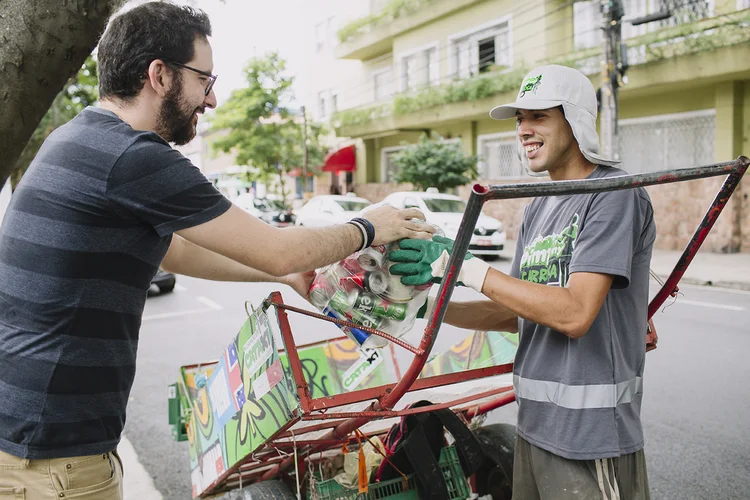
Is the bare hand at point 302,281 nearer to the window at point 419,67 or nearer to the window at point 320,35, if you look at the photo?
the window at point 419,67

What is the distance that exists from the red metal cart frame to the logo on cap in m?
0.51

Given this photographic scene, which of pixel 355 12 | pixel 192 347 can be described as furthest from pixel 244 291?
pixel 355 12

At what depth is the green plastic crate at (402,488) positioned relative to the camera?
2.51 meters

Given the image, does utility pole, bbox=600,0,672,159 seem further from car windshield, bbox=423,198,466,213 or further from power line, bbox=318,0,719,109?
car windshield, bbox=423,198,466,213

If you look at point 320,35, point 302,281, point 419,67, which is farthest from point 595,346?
point 320,35

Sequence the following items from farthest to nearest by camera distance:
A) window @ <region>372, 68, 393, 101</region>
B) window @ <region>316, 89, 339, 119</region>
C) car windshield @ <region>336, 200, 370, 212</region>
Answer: window @ <region>316, 89, 339, 119</region>, window @ <region>372, 68, 393, 101</region>, car windshield @ <region>336, 200, 370, 212</region>

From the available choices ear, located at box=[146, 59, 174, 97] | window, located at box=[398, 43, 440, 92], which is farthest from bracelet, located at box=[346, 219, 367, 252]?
A: window, located at box=[398, 43, 440, 92]

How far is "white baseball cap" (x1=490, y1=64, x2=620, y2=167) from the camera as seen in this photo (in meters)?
1.97

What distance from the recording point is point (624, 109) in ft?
53.9

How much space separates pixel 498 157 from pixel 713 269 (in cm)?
919

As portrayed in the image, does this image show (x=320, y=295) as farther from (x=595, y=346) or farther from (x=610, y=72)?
(x=610, y=72)

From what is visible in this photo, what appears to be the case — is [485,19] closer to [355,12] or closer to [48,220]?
[355,12]

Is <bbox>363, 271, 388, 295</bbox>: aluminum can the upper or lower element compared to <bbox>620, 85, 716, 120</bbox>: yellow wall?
lower

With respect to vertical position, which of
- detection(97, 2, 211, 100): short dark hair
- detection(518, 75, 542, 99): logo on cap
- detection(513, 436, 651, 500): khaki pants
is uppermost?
detection(97, 2, 211, 100): short dark hair
